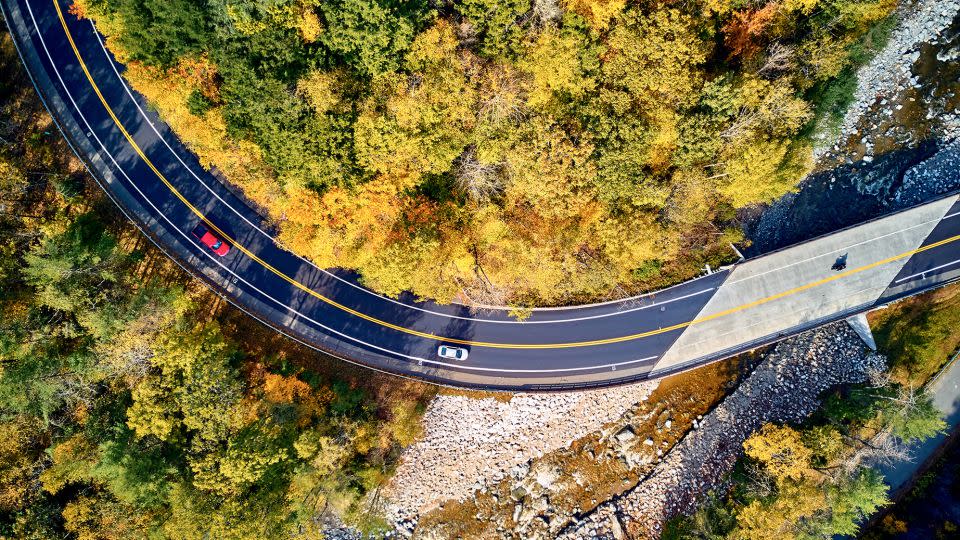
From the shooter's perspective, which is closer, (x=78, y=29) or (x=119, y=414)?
(x=119, y=414)

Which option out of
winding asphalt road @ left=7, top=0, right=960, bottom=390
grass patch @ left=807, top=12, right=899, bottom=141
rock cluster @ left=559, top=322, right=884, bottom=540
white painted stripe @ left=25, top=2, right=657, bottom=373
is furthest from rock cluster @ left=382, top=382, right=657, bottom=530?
grass patch @ left=807, top=12, right=899, bottom=141

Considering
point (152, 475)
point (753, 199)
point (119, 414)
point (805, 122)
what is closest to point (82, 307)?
point (119, 414)

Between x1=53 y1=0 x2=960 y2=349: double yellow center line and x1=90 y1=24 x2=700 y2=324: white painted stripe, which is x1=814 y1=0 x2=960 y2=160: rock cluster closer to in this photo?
x1=53 y1=0 x2=960 y2=349: double yellow center line

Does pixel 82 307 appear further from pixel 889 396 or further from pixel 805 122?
pixel 889 396

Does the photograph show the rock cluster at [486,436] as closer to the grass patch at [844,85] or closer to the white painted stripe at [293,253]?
the white painted stripe at [293,253]

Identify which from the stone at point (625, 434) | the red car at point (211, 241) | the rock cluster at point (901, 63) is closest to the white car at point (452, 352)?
the stone at point (625, 434)
